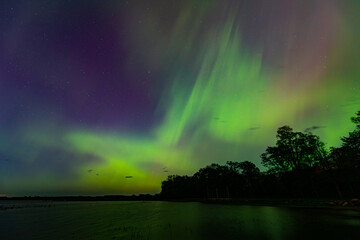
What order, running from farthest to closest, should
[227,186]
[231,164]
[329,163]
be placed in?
[231,164]
[227,186]
[329,163]

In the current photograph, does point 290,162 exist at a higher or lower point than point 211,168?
lower

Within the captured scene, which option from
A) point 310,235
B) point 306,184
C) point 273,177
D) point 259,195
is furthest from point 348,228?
point 259,195

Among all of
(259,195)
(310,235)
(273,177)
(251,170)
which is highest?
(251,170)

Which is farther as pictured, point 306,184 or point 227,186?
point 227,186

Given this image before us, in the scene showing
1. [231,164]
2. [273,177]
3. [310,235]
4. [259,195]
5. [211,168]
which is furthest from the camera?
[211,168]

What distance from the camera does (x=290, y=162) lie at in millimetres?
62969

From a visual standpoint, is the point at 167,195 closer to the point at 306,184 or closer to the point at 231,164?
the point at 231,164

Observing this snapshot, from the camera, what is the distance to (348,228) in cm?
1702

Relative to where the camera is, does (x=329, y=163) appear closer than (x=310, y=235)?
No

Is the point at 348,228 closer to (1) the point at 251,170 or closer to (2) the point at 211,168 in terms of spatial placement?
(1) the point at 251,170

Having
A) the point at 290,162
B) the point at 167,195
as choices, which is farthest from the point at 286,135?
the point at 167,195

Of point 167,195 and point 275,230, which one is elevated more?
point 167,195

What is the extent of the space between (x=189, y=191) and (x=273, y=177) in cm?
→ 9133

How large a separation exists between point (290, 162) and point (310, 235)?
176 ft
